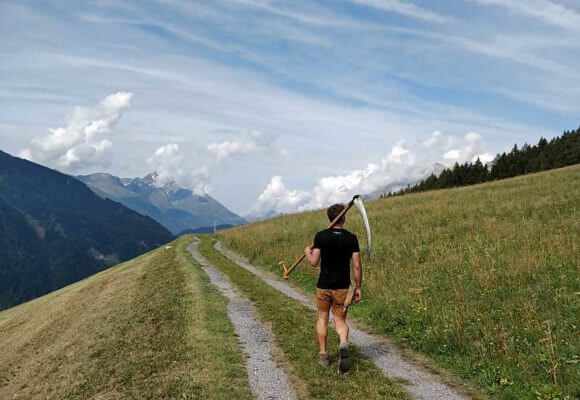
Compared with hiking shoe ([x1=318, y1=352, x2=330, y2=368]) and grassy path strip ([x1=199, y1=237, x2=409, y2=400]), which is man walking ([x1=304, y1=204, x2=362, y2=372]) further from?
grassy path strip ([x1=199, y1=237, x2=409, y2=400])

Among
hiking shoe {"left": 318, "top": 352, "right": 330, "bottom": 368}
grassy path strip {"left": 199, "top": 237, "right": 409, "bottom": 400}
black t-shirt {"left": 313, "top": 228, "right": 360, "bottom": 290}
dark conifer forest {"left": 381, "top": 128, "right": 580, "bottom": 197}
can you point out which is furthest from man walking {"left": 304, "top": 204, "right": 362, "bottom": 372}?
dark conifer forest {"left": 381, "top": 128, "right": 580, "bottom": 197}

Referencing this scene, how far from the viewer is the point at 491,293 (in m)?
13.6

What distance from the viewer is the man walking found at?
9.83 m

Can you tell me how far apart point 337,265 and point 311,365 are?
2478mm

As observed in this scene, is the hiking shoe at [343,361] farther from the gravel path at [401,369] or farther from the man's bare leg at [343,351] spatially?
the gravel path at [401,369]

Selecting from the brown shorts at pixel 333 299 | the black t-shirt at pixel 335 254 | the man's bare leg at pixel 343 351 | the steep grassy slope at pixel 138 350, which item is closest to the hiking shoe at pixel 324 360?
the man's bare leg at pixel 343 351

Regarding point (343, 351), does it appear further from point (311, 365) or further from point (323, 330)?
point (311, 365)

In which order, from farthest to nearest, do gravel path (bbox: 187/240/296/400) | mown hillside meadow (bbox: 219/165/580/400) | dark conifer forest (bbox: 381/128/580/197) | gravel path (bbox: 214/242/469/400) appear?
dark conifer forest (bbox: 381/128/580/197) → mown hillside meadow (bbox: 219/165/580/400) → gravel path (bbox: 187/240/296/400) → gravel path (bbox: 214/242/469/400)

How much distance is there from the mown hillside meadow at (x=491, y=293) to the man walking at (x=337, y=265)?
9.29 feet

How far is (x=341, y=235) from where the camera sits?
32.2 feet

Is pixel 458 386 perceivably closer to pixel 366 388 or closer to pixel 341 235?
pixel 366 388

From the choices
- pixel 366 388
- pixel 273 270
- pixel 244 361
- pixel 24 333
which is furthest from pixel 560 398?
pixel 24 333

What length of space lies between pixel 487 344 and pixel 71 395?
34.8 feet

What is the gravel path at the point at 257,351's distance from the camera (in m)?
9.41
